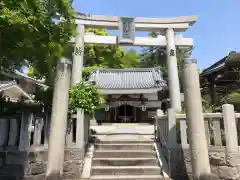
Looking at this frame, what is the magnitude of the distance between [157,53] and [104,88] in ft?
44.4

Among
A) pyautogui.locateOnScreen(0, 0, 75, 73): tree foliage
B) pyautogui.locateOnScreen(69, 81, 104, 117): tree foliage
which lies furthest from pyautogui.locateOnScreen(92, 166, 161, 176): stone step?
pyautogui.locateOnScreen(0, 0, 75, 73): tree foliage

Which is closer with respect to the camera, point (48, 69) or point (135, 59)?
point (48, 69)

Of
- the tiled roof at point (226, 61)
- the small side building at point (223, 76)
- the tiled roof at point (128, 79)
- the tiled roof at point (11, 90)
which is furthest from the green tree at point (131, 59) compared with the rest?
the tiled roof at point (226, 61)

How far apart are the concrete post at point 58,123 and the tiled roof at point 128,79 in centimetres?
1342

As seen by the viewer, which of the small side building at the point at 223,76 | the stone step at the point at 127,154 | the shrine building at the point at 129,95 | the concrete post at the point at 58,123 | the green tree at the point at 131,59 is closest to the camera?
the concrete post at the point at 58,123

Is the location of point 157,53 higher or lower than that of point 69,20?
higher

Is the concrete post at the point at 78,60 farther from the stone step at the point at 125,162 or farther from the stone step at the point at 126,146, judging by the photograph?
the stone step at the point at 125,162

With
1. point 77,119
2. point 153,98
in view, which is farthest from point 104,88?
point 77,119

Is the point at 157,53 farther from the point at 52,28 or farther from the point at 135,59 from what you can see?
the point at 52,28

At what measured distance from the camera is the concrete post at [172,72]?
10.1 meters

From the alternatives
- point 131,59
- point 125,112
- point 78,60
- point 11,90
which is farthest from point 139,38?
point 131,59

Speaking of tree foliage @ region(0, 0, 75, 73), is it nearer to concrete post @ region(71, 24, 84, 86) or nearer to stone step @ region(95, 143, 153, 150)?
stone step @ region(95, 143, 153, 150)

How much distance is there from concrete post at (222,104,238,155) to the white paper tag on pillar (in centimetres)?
627

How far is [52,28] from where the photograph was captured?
5.02 meters
